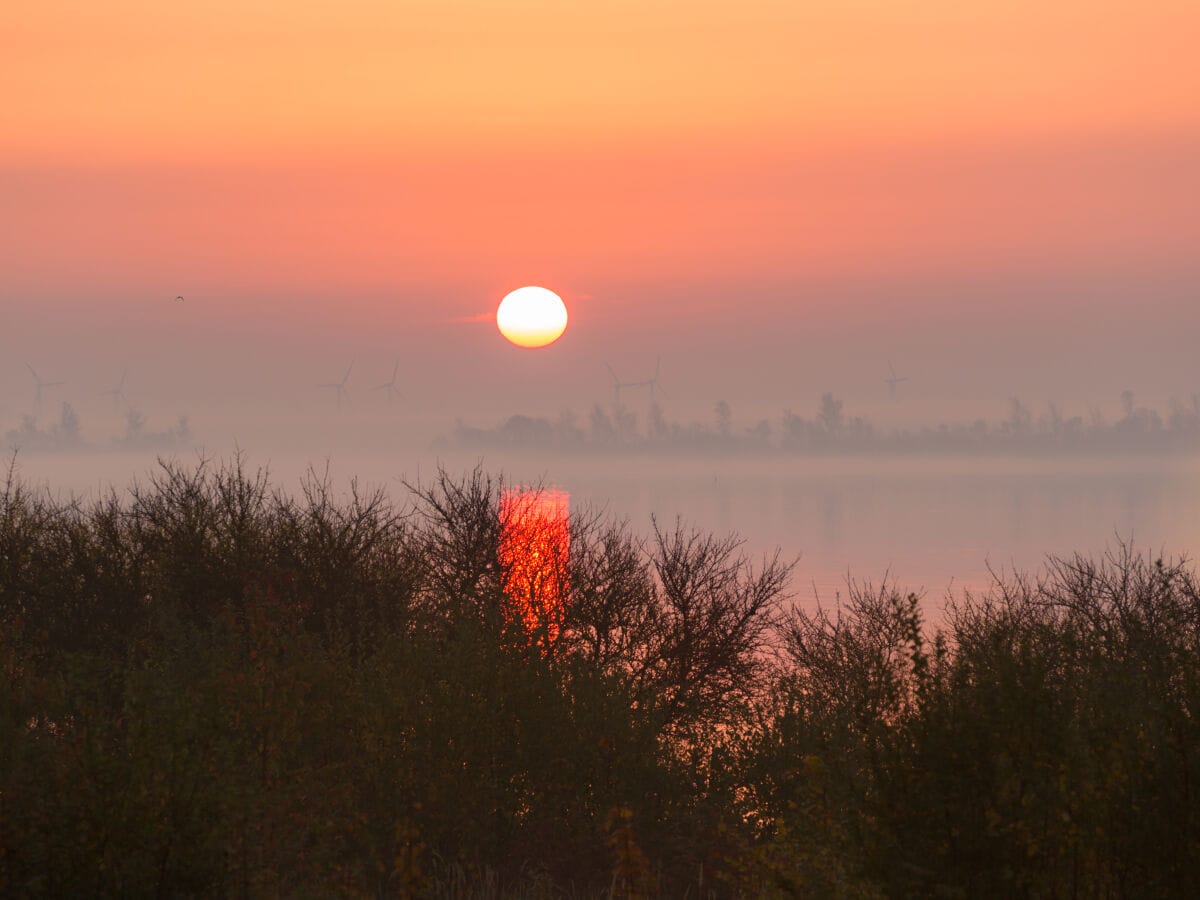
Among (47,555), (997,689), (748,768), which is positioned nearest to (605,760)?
(748,768)

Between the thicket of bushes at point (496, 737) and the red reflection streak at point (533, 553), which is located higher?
the red reflection streak at point (533, 553)

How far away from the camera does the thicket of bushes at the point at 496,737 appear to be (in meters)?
13.5

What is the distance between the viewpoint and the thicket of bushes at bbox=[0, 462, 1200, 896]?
13.5 m

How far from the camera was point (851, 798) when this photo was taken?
14695mm

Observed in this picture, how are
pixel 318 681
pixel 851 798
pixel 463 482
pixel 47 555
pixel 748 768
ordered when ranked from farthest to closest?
pixel 463 482, pixel 47 555, pixel 748 768, pixel 318 681, pixel 851 798

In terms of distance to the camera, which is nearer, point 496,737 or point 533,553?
point 496,737

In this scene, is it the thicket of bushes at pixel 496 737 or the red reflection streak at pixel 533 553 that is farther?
the red reflection streak at pixel 533 553

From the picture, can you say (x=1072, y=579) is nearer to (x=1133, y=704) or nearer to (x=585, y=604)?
(x=585, y=604)

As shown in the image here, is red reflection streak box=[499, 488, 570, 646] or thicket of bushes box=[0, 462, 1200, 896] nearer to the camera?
thicket of bushes box=[0, 462, 1200, 896]

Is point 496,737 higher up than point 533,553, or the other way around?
point 533,553

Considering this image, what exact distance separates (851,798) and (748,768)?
3041cm

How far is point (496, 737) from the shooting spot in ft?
99.9

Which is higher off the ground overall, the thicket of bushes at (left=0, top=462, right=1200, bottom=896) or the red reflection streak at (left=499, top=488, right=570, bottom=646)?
the red reflection streak at (left=499, top=488, right=570, bottom=646)

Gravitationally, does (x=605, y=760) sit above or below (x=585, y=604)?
below
